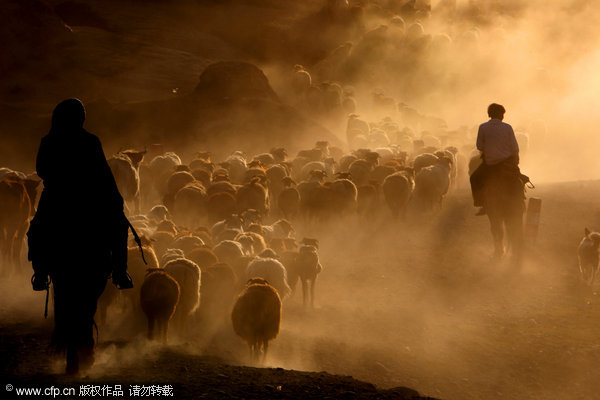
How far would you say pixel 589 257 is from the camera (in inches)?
488

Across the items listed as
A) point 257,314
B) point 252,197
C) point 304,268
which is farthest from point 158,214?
point 257,314

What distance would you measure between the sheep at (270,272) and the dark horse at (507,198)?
14.3 ft

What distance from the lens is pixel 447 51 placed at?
150 feet

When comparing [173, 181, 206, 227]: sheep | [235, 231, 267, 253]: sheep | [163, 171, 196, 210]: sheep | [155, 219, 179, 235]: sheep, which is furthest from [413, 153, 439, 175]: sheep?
[155, 219, 179, 235]: sheep

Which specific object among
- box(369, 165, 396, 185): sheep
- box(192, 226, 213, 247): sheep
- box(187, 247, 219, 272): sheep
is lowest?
box(187, 247, 219, 272): sheep

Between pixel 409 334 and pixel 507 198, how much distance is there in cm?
351

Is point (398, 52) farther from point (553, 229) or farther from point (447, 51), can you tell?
point (553, 229)

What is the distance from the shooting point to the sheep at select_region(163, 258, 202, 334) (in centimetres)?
937

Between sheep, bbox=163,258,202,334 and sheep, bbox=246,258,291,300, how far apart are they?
1.27 metres

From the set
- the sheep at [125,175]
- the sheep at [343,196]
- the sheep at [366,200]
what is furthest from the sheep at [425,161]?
the sheep at [125,175]

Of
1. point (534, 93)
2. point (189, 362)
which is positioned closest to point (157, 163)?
point (189, 362)

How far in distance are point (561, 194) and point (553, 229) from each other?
2.47 meters

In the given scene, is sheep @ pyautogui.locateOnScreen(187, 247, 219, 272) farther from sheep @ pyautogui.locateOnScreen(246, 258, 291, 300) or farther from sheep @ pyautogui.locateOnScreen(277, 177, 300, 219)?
sheep @ pyautogui.locateOnScreen(277, 177, 300, 219)

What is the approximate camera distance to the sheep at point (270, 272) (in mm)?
10547
